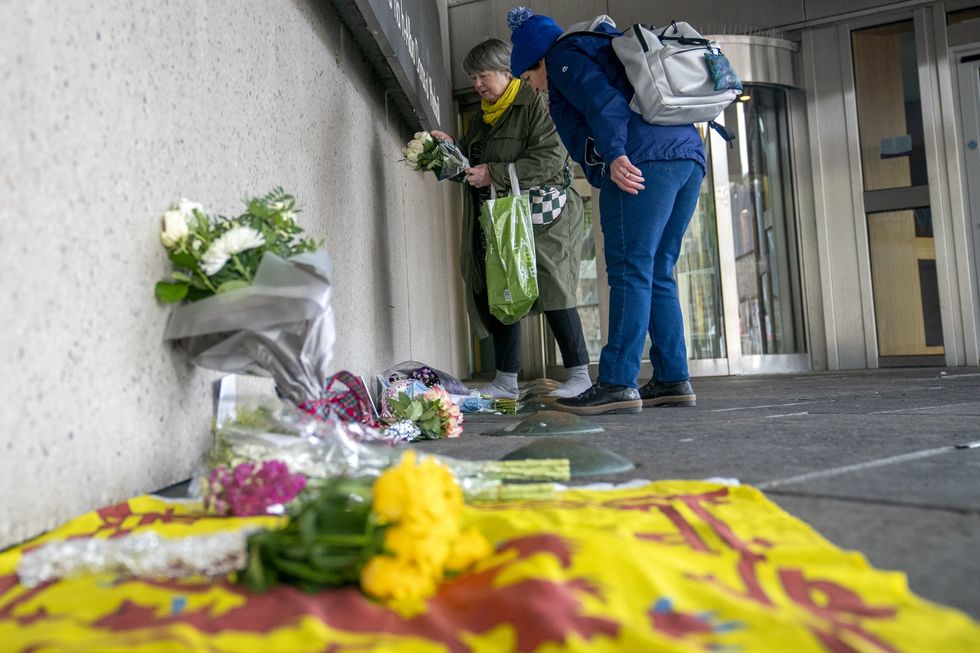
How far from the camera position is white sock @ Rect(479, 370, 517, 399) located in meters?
3.85

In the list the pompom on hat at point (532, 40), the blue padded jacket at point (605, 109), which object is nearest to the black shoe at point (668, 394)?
the blue padded jacket at point (605, 109)

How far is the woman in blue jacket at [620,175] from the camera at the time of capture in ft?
9.50

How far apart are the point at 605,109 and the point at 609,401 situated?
1038mm

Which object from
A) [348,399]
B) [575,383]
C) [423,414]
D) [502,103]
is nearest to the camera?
[348,399]

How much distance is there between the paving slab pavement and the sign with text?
1.58 metres

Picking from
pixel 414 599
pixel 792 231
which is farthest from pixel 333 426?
pixel 792 231

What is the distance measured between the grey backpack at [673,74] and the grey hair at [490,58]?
81 centimetres

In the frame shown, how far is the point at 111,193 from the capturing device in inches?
59.9

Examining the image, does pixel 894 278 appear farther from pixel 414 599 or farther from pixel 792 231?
pixel 414 599

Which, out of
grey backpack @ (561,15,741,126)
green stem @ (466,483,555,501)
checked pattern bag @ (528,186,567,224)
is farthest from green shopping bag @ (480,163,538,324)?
green stem @ (466,483,555,501)

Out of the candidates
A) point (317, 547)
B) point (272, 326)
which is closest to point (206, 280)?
point (272, 326)

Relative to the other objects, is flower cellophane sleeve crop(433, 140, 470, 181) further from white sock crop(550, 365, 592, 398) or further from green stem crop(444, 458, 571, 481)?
green stem crop(444, 458, 571, 481)

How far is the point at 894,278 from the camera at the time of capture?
6539 mm

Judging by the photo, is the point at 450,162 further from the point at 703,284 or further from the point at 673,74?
the point at 703,284
